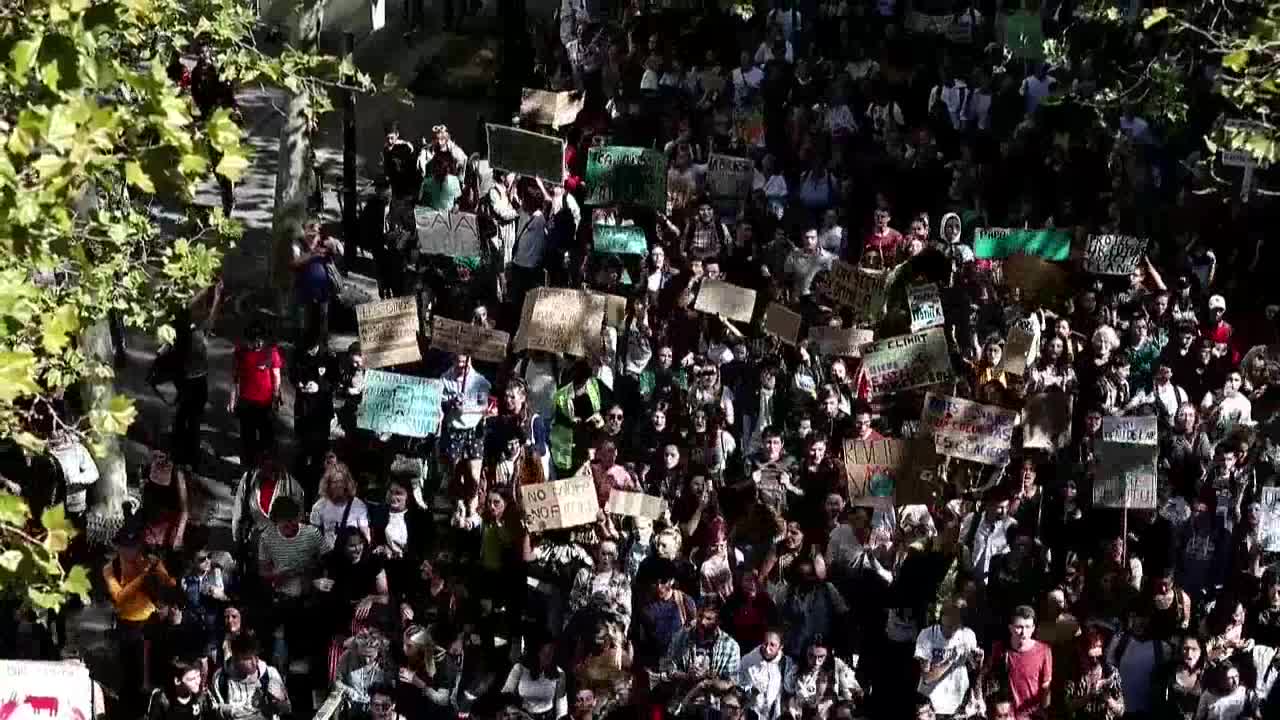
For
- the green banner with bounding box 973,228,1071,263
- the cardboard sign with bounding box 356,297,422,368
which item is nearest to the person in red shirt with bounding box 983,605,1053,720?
the green banner with bounding box 973,228,1071,263

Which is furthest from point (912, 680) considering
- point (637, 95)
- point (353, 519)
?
point (637, 95)

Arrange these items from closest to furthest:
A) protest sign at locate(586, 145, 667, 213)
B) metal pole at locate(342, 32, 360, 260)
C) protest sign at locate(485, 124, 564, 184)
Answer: protest sign at locate(485, 124, 564, 184)
protest sign at locate(586, 145, 667, 213)
metal pole at locate(342, 32, 360, 260)

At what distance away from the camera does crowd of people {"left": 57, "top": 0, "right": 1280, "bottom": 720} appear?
40.7 feet

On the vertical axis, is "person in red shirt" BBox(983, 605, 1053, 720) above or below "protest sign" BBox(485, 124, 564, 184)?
below

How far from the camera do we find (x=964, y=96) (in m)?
20.4

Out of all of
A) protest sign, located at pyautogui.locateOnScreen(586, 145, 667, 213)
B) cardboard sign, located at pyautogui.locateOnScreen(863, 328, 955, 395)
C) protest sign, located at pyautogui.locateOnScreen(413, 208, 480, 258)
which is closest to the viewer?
cardboard sign, located at pyautogui.locateOnScreen(863, 328, 955, 395)

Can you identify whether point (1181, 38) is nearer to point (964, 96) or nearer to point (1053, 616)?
point (964, 96)

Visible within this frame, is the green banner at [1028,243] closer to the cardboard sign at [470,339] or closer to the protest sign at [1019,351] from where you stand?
the protest sign at [1019,351]

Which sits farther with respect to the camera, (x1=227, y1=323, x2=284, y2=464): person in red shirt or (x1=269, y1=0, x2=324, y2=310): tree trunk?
(x1=269, y1=0, x2=324, y2=310): tree trunk

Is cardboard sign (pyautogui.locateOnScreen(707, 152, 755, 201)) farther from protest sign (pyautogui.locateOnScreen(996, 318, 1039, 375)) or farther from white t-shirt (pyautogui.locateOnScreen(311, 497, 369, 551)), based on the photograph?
white t-shirt (pyautogui.locateOnScreen(311, 497, 369, 551))

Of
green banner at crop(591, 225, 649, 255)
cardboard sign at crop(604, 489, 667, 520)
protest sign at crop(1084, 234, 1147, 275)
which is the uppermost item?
protest sign at crop(1084, 234, 1147, 275)

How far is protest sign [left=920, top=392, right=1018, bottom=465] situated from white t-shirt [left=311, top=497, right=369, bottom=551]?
12.4 feet

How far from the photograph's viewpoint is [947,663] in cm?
1237

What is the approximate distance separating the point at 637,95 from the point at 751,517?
8.86m
